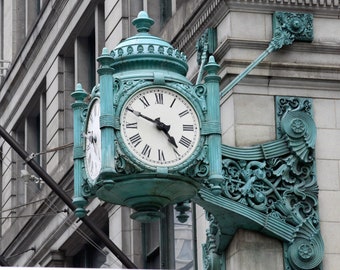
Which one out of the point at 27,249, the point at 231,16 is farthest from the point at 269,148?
the point at 27,249

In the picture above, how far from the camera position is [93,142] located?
16.5 meters

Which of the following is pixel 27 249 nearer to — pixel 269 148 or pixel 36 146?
pixel 36 146

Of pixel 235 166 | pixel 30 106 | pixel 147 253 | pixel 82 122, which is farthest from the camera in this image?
pixel 30 106

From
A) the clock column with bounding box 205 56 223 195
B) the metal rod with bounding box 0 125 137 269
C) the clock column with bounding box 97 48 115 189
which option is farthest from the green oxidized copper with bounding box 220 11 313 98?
the clock column with bounding box 97 48 115 189

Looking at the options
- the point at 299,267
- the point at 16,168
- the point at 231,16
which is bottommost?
the point at 299,267

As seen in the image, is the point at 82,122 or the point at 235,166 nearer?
the point at 82,122

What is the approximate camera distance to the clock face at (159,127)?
16.2 meters

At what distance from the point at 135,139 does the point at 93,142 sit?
0.52 metres

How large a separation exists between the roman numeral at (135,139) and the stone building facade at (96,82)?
5.31 m

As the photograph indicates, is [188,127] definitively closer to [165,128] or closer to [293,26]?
[165,128]

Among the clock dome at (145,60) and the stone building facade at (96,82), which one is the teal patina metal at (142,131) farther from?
the stone building facade at (96,82)

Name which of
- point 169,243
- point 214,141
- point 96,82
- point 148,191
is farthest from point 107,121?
point 96,82

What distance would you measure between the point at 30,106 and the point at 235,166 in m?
20.3

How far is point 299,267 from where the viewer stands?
70.2 feet
